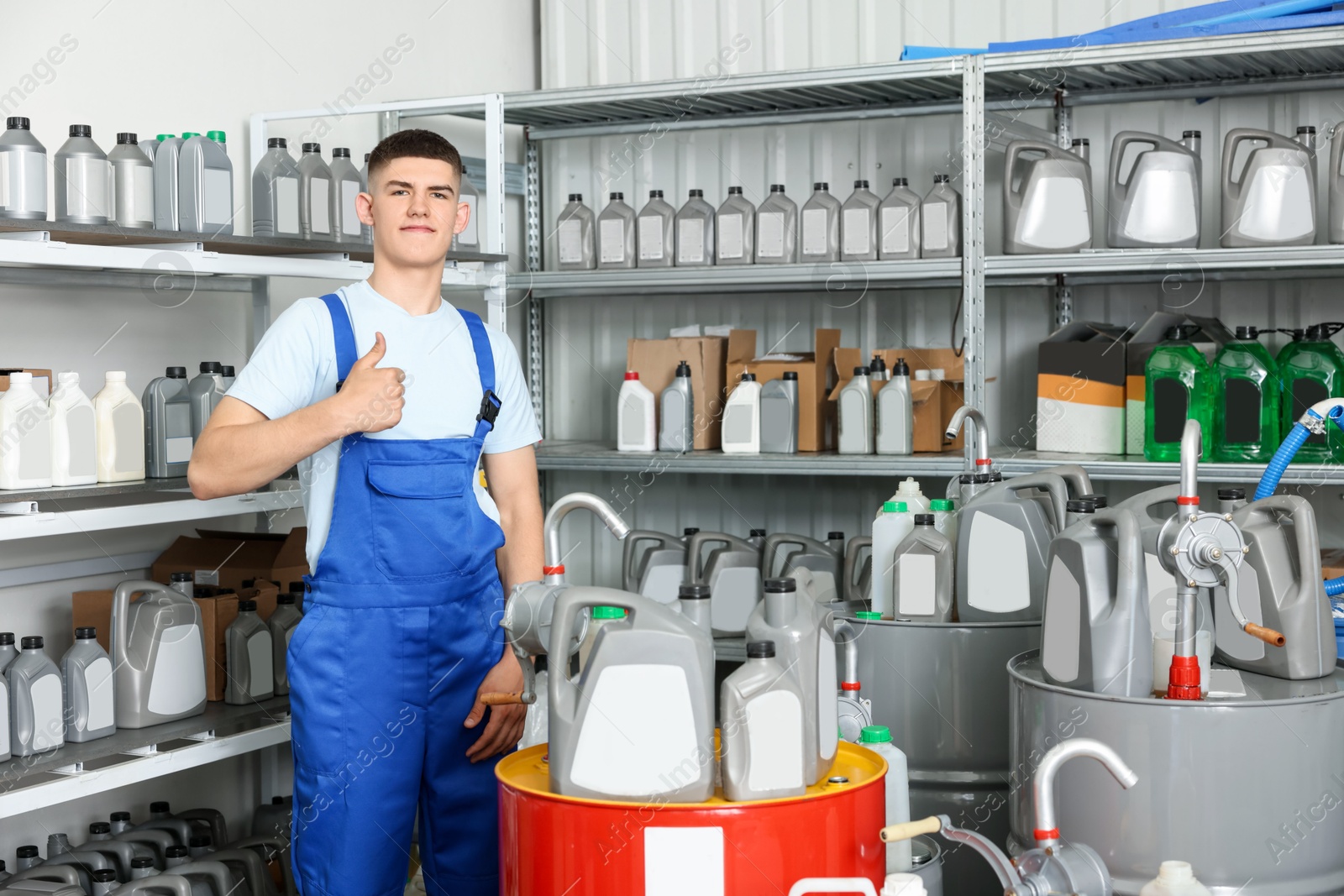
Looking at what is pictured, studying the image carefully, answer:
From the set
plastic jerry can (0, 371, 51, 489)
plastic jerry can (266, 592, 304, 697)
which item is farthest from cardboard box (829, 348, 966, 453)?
plastic jerry can (0, 371, 51, 489)

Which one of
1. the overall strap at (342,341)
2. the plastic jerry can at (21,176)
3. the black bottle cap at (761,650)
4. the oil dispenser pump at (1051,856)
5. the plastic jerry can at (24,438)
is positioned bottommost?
the oil dispenser pump at (1051,856)

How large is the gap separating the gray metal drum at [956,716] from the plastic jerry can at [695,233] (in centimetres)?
157

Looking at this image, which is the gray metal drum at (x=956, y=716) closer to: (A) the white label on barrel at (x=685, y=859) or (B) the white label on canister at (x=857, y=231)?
(A) the white label on barrel at (x=685, y=859)

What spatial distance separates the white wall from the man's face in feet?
3.56

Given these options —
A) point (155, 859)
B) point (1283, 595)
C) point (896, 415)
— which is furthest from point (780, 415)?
point (155, 859)

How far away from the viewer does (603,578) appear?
4.54 metres

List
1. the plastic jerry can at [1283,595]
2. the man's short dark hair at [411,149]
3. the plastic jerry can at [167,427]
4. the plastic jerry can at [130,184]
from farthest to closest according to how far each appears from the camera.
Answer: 1. the plastic jerry can at [167,427]
2. the plastic jerry can at [130,184]
3. the man's short dark hair at [411,149]
4. the plastic jerry can at [1283,595]

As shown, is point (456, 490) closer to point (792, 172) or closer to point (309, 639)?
point (309, 639)

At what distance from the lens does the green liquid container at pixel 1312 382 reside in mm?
3182

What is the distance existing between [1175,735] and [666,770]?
799 mm

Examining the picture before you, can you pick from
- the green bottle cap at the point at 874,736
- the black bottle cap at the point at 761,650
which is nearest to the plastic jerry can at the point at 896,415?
the green bottle cap at the point at 874,736

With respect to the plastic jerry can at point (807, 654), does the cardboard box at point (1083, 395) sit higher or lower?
higher

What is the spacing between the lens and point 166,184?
108 inches

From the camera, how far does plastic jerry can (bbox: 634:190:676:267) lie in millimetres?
3828
